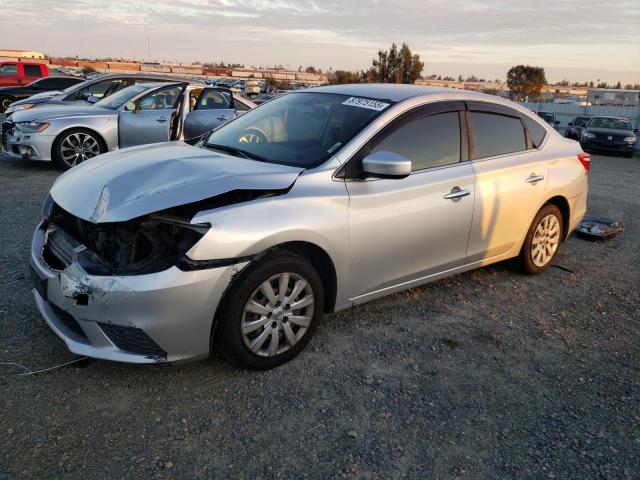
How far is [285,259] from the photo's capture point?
9.78 feet

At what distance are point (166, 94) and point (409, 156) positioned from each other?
638 cm

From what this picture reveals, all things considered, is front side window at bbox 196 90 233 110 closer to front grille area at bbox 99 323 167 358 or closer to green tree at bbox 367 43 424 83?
front grille area at bbox 99 323 167 358

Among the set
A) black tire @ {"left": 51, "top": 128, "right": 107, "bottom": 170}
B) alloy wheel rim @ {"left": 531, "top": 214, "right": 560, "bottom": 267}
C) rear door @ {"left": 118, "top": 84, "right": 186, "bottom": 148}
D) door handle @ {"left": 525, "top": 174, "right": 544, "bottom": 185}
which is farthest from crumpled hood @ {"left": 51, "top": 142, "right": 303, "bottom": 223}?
black tire @ {"left": 51, "top": 128, "right": 107, "bottom": 170}

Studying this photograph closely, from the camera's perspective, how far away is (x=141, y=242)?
113 inches

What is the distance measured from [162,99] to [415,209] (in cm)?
656

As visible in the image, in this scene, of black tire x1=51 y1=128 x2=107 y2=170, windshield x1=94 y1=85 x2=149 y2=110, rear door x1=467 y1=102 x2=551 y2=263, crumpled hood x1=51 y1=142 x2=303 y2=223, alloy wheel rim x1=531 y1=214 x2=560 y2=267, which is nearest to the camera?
crumpled hood x1=51 y1=142 x2=303 y2=223

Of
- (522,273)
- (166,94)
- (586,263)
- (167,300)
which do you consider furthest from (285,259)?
(166,94)

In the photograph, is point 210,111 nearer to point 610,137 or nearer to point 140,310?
point 140,310

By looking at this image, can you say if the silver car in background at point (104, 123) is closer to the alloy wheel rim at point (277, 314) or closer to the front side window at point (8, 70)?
the alloy wheel rim at point (277, 314)

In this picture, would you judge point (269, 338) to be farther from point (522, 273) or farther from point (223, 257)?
point (522, 273)

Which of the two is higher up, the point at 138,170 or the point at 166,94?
the point at 166,94

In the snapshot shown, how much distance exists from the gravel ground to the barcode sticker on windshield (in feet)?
5.06

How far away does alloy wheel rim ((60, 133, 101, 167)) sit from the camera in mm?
8359

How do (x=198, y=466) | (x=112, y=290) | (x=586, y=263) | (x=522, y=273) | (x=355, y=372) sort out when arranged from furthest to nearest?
(x=586, y=263)
(x=522, y=273)
(x=355, y=372)
(x=112, y=290)
(x=198, y=466)
